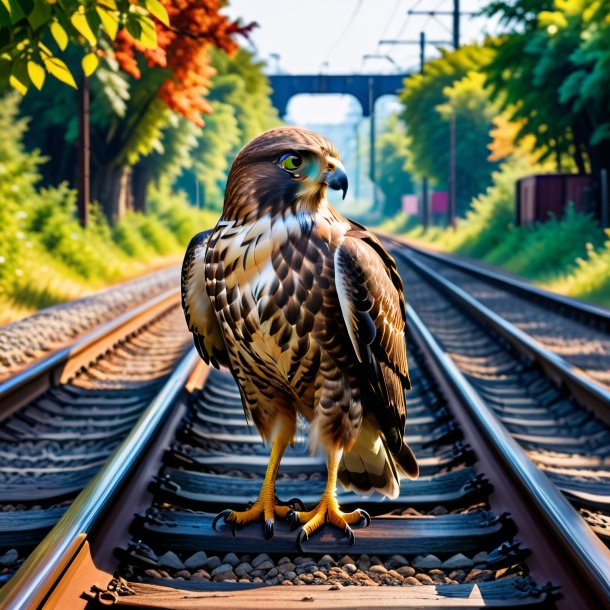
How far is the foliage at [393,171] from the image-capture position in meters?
73.0

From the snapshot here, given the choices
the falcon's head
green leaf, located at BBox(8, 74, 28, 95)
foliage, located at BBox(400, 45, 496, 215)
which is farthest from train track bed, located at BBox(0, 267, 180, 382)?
foliage, located at BBox(400, 45, 496, 215)

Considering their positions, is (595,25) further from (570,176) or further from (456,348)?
(456,348)

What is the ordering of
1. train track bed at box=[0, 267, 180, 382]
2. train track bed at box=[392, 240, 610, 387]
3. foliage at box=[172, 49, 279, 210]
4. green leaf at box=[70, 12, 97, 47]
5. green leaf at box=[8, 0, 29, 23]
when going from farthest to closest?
foliage at box=[172, 49, 279, 210]
train track bed at box=[392, 240, 610, 387]
train track bed at box=[0, 267, 180, 382]
green leaf at box=[70, 12, 97, 47]
green leaf at box=[8, 0, 29, 23]

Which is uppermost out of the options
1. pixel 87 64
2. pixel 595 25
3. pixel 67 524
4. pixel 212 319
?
pixel 595 25

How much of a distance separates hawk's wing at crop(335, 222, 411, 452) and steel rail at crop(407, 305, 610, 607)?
Result: 638 mm

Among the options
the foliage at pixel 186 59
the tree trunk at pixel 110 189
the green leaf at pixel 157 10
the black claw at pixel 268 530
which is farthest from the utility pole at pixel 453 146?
the black claw at pixel 268 530

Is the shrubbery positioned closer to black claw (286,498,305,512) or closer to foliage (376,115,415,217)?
black claw (286,498,305,512)

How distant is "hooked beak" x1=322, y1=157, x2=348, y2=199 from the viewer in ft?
8.90

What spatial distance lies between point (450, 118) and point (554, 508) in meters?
40.3

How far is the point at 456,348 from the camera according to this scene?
9.73m

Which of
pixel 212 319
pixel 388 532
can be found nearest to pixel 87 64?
pixel 212 319

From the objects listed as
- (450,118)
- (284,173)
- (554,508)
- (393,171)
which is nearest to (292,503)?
(554,508)

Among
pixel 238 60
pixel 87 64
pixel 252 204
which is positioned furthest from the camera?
pixel 238 60

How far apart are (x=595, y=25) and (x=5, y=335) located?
41.4 ft
